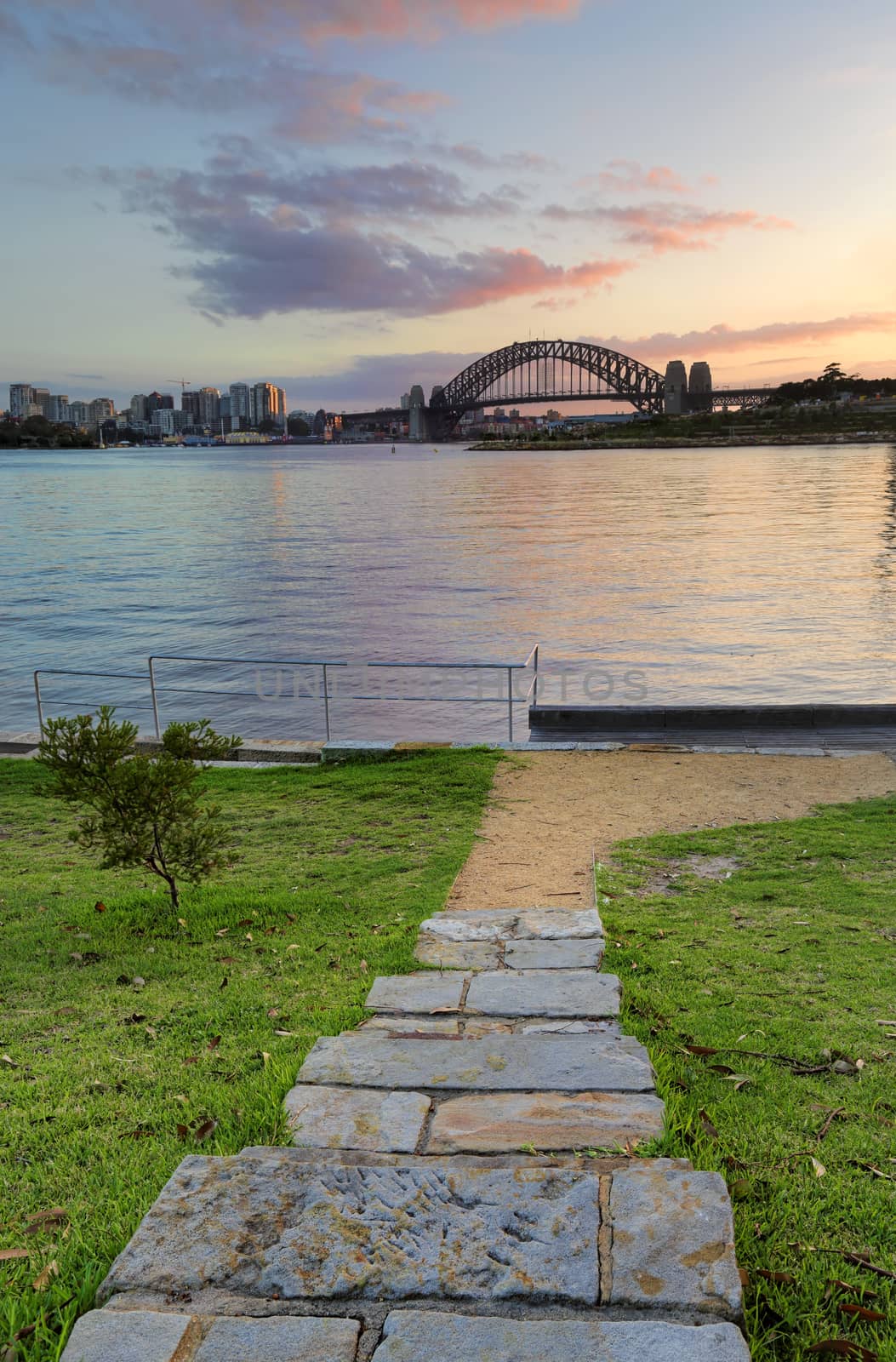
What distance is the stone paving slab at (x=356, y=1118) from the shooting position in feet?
8.98

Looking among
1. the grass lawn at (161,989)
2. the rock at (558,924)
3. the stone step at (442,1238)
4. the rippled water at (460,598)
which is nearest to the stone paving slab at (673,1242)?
the stone step at (442,1238)

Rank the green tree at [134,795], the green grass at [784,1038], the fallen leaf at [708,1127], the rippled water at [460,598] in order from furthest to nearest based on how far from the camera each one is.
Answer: the rippled water at [460,598], the green tree at [134,795], the fallen leaf at [708,1127], the green grass at [784,1038]

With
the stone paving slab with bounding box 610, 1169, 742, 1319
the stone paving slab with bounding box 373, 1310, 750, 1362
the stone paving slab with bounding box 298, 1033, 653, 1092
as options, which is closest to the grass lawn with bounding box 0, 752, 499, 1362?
the stone paving slab with bounding box 298, 1033, 653, 1092

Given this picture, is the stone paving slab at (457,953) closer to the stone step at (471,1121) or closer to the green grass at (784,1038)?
the green grass at (784,1038)

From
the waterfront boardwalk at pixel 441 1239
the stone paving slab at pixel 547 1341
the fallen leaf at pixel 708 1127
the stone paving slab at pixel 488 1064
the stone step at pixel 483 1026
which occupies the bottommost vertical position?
the stone step at pixel 483 1026

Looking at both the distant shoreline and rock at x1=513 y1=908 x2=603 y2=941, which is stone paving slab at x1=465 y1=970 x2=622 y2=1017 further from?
the distant shoreline

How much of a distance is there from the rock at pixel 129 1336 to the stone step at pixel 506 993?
2.04m

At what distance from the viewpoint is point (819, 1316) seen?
87.9 inches

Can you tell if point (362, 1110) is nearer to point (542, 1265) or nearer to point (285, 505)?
point (542, 1265)

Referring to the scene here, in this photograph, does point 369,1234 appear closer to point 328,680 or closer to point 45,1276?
point 45,1276

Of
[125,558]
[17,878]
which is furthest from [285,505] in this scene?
[17,878]

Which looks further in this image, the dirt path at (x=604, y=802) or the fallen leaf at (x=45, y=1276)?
the dirt path at (x=604, y=802)

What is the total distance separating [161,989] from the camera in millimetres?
4758

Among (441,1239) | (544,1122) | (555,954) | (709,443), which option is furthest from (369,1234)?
(709,443)
